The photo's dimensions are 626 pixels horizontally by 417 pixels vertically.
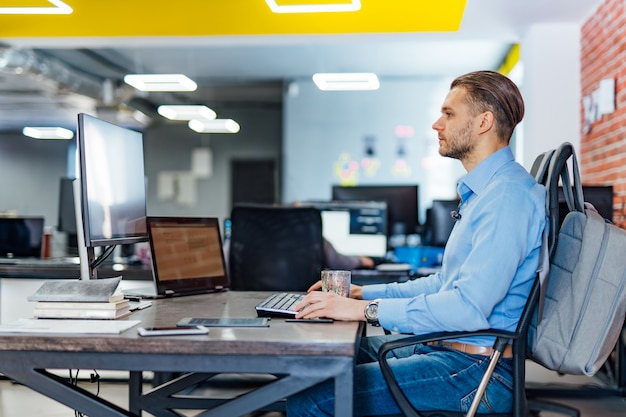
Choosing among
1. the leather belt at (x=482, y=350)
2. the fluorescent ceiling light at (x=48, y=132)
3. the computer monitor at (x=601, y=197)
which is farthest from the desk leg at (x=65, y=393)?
the fluorescent ceiling light at (x=48, y=132)

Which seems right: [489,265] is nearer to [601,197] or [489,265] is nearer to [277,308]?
[277,308]

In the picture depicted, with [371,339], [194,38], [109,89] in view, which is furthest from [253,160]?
[371,339]

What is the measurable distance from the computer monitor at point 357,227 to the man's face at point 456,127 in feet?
8.94

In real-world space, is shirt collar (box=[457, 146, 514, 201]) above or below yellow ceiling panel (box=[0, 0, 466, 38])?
below

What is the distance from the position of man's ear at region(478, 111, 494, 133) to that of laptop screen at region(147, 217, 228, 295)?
1.08 m

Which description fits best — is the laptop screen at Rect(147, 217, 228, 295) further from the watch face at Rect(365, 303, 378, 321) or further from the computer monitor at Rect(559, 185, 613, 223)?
the computer monitor at Rect(559, 185, 613, 223)

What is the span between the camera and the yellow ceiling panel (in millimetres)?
6012

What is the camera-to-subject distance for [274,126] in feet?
42.8

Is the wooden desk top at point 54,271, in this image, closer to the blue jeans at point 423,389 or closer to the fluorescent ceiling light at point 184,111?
the blue jeans at point 423,389

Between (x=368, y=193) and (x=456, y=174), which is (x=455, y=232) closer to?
(x=368, y=193)

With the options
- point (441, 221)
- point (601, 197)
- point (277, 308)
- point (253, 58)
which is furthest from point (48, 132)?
point (277, 308)

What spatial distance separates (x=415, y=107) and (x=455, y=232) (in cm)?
828

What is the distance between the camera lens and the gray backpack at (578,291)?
5.53 ft

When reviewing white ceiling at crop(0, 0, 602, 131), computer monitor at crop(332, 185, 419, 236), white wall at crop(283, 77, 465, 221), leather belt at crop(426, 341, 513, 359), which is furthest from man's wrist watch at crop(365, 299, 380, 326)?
white wall at crop(283, 77, 465, 221)
